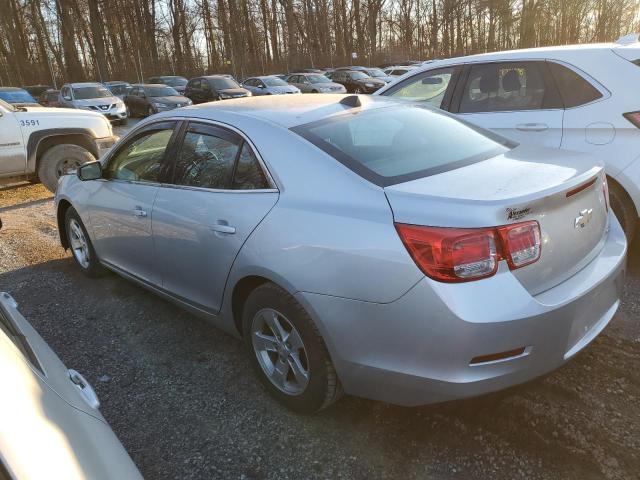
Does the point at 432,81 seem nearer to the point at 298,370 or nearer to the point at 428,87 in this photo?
the point at 428,87

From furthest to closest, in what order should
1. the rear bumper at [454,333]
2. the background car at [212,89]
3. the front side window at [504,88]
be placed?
the background car at [212,89]
the front side window at [504,88]
the rear bumper at [454,333]

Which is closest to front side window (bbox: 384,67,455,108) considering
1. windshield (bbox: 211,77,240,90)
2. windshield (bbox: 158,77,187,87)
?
windshield (bbox: 211,77,240,90)

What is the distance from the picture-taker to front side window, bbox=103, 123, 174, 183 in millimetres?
3611

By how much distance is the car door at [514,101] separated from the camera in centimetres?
445

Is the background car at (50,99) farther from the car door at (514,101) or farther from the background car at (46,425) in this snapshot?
the background car at (46,425)

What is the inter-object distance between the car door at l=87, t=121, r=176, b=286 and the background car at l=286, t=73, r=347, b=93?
2183 centimetres

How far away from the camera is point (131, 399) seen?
3.04m

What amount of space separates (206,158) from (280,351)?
4.22ft

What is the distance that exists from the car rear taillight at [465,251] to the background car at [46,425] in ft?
4.14

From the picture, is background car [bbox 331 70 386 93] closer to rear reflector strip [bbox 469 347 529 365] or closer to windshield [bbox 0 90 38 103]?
Answer: windshield [bbox 0 90 38 103]

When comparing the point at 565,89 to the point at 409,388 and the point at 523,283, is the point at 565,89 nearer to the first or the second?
the point at 523,283

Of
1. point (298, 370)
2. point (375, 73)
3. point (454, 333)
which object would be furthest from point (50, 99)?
point (454, 333)

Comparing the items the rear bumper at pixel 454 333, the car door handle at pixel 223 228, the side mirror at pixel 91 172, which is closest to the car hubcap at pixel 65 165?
the side mirror at pixel 91 172

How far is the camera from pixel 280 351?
2742 mm
